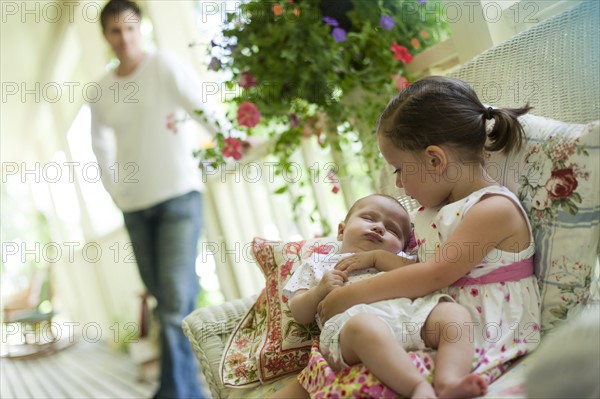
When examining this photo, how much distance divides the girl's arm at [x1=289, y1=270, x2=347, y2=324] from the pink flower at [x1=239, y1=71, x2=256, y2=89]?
3.74 ft

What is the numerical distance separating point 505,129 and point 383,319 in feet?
1.47

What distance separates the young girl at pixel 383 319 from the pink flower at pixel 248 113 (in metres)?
0.96

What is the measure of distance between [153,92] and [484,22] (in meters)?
1.57

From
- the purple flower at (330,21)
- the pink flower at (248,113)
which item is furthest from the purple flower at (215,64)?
the purple flower at (330,21)

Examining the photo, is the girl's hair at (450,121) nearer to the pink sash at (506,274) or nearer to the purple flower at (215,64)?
the pink sash at (506,274)

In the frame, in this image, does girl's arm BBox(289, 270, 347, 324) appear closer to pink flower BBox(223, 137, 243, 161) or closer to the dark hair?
pink flower BBox(223, 137, 243, 161)

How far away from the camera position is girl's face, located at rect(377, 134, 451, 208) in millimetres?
1324

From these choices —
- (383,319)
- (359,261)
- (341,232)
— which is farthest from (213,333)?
(383,319)

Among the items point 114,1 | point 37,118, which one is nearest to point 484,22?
point 114,1

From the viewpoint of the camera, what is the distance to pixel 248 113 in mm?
2422

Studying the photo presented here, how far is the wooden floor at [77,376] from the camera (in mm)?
4348

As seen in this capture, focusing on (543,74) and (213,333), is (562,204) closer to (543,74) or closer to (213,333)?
(543,74)

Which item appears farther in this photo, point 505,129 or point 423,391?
point 505,129

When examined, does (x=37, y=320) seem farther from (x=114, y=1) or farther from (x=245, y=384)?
(x=245, y=384)
